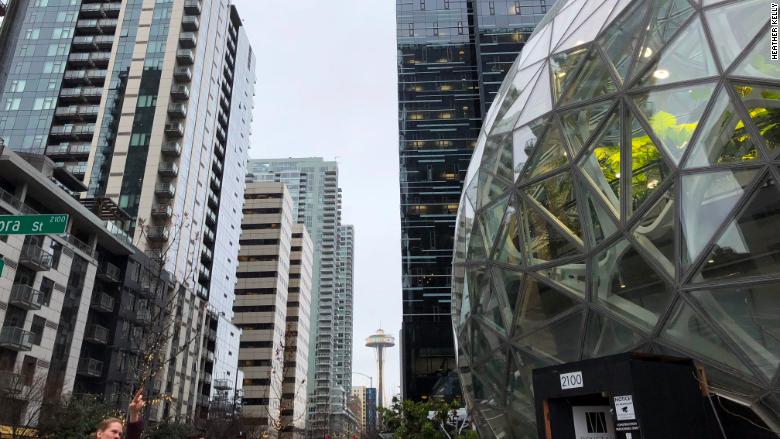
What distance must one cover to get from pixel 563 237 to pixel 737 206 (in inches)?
122

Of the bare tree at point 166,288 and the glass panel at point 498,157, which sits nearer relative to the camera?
the glass panel at point 498,157

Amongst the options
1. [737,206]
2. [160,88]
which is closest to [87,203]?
[160,88]

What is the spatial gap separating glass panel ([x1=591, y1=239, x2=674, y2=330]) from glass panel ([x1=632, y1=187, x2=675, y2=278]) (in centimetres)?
20

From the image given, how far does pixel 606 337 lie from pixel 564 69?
600 centimetres

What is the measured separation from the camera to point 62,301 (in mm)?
46094

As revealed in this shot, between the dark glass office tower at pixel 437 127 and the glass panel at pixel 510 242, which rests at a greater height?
the dark glass office tower at pixel 437 127

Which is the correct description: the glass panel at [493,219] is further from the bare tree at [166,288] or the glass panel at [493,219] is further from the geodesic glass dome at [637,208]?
the bare tree at [166,288]

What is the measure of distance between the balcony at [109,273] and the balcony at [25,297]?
11204 millimetres

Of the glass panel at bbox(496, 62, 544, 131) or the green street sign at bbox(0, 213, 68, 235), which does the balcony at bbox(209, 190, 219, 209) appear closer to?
the green street sign at bbox(0, 213, 68, 235)

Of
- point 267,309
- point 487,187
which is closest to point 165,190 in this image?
point 267,309

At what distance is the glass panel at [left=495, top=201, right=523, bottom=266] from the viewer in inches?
472

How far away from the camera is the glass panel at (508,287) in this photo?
11797mm

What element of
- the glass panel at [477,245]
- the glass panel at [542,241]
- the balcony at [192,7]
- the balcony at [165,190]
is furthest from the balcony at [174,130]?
the glass panel at [542,241]

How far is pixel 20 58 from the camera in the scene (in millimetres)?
79250
